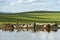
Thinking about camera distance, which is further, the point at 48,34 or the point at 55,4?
the point at 55,4

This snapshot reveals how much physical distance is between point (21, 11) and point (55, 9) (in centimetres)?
102

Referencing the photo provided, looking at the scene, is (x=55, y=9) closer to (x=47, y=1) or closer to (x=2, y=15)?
(x=47, y=1)

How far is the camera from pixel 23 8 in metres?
5.50

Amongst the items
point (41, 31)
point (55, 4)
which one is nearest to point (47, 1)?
A: point (55, 4)

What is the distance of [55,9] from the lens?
5488mm

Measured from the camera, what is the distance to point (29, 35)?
14.7ft

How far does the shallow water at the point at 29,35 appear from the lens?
435 centimetres

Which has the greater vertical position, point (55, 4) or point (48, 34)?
point (55, 4)

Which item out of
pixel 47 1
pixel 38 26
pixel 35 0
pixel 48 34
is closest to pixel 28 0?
pixel 35 0

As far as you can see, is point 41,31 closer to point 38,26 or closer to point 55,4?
point 38,26

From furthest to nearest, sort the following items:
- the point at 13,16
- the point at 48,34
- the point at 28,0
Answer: the point at 13,16 → the point at 28,0 → the point at 48,34

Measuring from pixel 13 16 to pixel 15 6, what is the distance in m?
0.45

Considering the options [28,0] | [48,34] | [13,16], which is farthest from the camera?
[13,16]

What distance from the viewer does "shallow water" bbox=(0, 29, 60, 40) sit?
4.35 m
